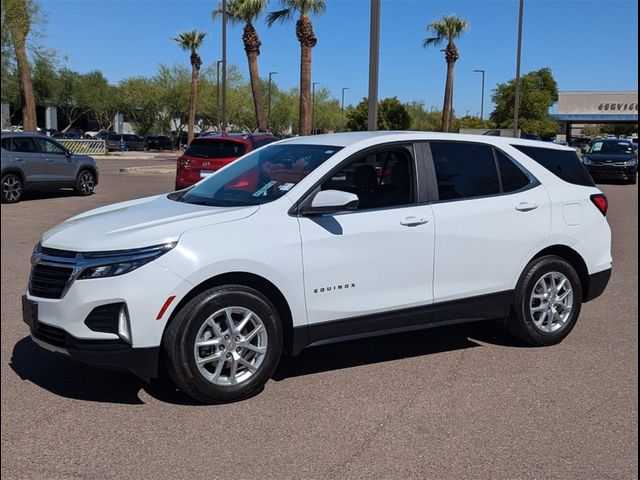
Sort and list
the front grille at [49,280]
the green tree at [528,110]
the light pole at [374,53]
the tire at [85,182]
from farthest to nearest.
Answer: the green tree at [528,110], the tire at [85,182], the light pole at [374,53], the front grille at [49,280]

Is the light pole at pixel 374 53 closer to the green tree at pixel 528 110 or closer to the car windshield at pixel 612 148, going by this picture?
the car windshield at pixel 612 148

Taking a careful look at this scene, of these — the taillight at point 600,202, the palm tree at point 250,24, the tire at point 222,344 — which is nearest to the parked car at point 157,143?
the palm tree at point 250,24

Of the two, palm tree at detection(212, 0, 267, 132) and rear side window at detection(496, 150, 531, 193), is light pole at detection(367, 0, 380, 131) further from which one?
palm tree at detection(212, 0, 267, 132)

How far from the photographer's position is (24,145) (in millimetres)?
16328

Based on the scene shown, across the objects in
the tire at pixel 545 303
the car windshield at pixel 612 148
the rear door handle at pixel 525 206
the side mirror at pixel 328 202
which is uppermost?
the car windshield at pixel 612 148

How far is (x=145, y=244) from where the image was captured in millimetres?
4172

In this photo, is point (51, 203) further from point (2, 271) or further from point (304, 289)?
point (304, 289)

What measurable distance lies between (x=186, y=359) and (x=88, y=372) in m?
1.10

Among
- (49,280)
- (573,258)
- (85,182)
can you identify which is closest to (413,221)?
(573,258)

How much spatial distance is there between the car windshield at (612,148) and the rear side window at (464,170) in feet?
75.6

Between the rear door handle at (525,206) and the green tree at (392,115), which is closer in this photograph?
the rear door handle at (525,206)

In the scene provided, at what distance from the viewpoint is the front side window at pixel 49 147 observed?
16786 mm

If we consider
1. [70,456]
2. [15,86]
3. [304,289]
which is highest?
[15,86]

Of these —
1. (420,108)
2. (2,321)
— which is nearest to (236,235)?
(2,321)
